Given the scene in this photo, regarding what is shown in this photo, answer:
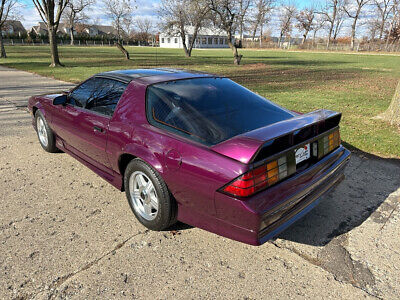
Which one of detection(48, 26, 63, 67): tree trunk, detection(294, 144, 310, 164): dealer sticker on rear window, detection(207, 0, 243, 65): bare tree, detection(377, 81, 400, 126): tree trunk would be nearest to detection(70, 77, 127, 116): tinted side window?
detection(294, 144, 310, 164): dealer sticker on rear window

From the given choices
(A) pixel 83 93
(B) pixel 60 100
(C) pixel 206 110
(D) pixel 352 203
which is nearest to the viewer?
(C) pixel 206 110

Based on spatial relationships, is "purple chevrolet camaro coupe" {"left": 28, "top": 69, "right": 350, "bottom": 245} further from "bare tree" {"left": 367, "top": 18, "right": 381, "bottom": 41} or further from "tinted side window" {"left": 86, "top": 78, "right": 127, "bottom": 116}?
"bare tree" {"left": 367, "top": 18, "right": 381, "bottom": 41}

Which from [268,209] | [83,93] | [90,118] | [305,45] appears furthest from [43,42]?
[268,209]

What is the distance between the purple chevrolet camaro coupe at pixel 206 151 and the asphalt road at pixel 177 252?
31 cm

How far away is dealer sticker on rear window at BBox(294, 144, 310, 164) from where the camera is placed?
7.65 feet

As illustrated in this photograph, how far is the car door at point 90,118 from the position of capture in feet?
10.2

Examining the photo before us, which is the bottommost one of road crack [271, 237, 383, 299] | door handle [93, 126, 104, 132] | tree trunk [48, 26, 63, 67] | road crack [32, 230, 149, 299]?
road crack [32, 230, 149, 299]

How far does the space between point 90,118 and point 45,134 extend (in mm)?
1670

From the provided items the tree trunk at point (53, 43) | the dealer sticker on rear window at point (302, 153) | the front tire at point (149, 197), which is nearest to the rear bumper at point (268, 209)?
the dealer sticker on rear window at point (302, 153)

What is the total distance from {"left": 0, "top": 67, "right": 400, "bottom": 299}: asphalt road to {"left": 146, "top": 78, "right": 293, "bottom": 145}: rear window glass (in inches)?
39.0

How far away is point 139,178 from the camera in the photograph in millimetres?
2750

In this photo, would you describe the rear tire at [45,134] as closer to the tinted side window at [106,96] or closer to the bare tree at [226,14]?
the tinted side window at [106,96]

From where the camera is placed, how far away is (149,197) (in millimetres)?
2689

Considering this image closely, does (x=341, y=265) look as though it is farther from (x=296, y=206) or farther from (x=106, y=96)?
(x=106, y=96)
